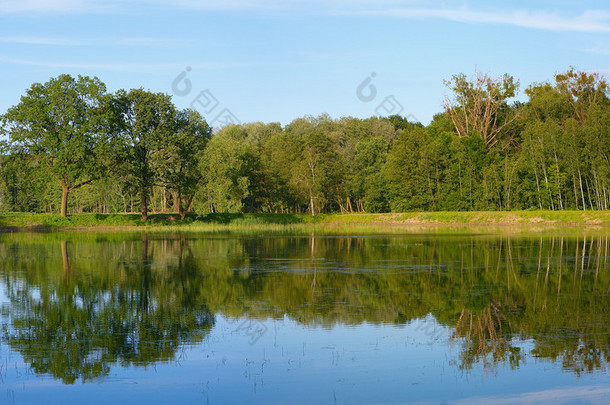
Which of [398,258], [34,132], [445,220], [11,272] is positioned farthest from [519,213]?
[11,272]

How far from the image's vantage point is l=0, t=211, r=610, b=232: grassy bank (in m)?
74.8

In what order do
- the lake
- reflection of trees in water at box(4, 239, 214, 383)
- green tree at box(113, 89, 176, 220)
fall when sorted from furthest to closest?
green tree at box(113, 89, 176, 220)
reflection of trees in water at box(4, 239, 214, 383)
the lake

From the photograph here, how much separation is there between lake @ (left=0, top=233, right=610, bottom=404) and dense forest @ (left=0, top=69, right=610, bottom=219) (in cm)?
4851

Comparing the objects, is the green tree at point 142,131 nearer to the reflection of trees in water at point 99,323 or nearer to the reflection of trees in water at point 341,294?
the reflection of trees in water at point 341,294

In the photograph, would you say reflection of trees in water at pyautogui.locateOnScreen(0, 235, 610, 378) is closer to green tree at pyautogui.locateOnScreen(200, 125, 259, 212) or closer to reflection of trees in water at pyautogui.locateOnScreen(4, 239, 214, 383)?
reflection of trees in water at pyautogui.locateOnScreen(4, 239, 214, 383)

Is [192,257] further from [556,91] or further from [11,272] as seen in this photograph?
[556,91]

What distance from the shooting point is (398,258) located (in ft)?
116

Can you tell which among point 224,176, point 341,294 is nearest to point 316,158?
point 224,176

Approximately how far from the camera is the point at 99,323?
58.3 feet

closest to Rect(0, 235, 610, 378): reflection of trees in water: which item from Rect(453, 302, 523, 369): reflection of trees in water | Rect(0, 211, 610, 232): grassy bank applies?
Rect(453, 302, 523, 369): reflection of trees in water

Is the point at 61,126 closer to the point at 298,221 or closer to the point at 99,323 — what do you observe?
the point at 298,221

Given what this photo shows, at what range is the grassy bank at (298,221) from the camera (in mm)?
74750

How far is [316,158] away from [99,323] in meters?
83.0

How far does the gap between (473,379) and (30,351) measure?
31.5 ft
